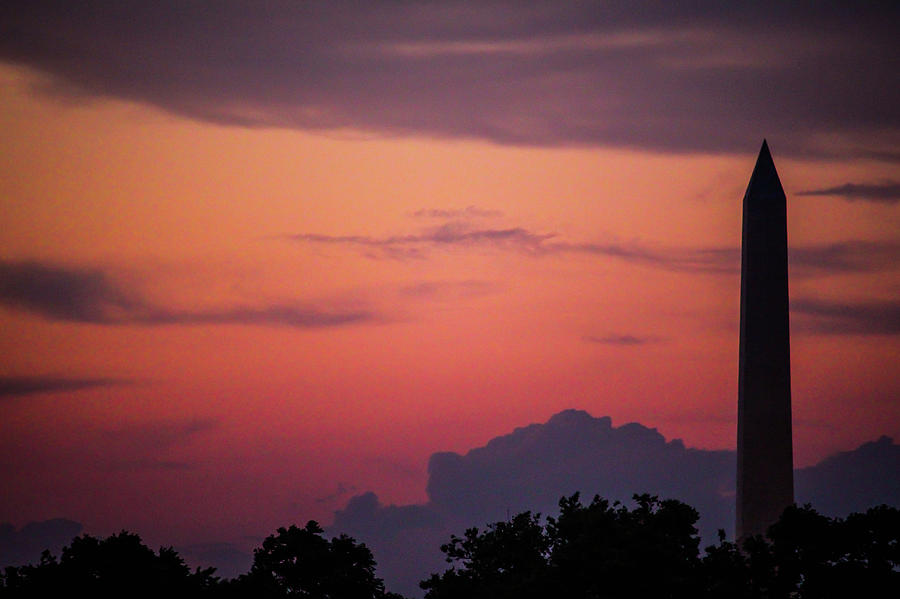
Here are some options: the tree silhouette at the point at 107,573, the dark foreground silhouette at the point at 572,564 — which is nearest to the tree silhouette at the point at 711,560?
the dark foreground silhouette at the point at 572,564

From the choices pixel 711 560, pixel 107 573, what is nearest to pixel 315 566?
pixel 107 573

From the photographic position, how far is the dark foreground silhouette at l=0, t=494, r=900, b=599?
5138cm

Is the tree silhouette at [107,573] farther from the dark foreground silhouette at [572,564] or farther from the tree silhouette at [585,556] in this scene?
the tree silhouette at [585,556]

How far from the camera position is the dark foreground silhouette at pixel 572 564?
51.4 m

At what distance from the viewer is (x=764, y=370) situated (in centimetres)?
6184

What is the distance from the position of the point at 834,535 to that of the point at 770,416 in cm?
1078

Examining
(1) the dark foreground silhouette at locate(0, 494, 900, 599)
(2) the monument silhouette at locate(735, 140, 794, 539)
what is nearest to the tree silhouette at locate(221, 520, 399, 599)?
(1) the dark foreground silhouette at locate(0, 494, 900, 599)

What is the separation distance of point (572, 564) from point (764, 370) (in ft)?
39.9

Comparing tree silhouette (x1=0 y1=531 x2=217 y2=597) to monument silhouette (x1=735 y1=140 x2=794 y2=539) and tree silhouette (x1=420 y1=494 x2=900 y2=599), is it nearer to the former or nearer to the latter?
tree silhouette (x1=420 y1=494 x2=900 y2=599)

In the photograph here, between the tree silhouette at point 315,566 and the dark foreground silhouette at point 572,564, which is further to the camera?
the tree silhouette at point 315,566

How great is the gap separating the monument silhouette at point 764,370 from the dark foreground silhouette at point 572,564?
9.35ft

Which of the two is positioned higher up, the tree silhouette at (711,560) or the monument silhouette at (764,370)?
the monument silhouette at (764,370)

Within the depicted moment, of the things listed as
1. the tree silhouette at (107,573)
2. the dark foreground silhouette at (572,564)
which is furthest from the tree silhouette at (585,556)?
the tree silhouette at (107,573)

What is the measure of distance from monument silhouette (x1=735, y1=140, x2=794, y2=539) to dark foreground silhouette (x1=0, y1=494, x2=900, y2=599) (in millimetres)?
2849
